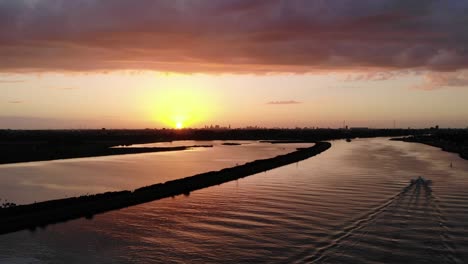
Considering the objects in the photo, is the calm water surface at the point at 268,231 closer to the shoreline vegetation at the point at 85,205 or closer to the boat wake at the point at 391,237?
the boat wake at the point at 391,237

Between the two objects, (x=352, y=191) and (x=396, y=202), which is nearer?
(x=396, y=202)

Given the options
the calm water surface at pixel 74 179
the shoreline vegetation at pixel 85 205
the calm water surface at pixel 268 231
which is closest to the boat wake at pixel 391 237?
the calm water surface at pixel 268 231

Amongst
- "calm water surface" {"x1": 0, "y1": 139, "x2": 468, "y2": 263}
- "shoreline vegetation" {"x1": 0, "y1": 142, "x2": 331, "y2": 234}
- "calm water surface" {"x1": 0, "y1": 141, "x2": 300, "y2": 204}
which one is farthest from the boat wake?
"calm water surface" {"x1": 0, "y1": 141, "x2": 300, "y2": 204}

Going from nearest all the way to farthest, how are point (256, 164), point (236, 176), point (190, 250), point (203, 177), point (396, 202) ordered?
point (190, 250) < point (396, 202) < point (203, 177) < point (236, 176) < point (256, 164)

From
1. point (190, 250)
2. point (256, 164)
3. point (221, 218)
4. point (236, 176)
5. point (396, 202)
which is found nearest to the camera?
point (190, 250)

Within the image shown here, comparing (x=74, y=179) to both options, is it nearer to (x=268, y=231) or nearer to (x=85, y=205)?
(x=85, y=205)

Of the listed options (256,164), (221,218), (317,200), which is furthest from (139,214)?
(256,164)

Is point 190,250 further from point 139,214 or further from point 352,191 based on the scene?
point 352,191

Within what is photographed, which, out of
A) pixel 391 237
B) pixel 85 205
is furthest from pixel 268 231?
pixel 85 205

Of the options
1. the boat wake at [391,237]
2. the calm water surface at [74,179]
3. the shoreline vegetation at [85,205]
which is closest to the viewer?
the boat wake at [391,237]
